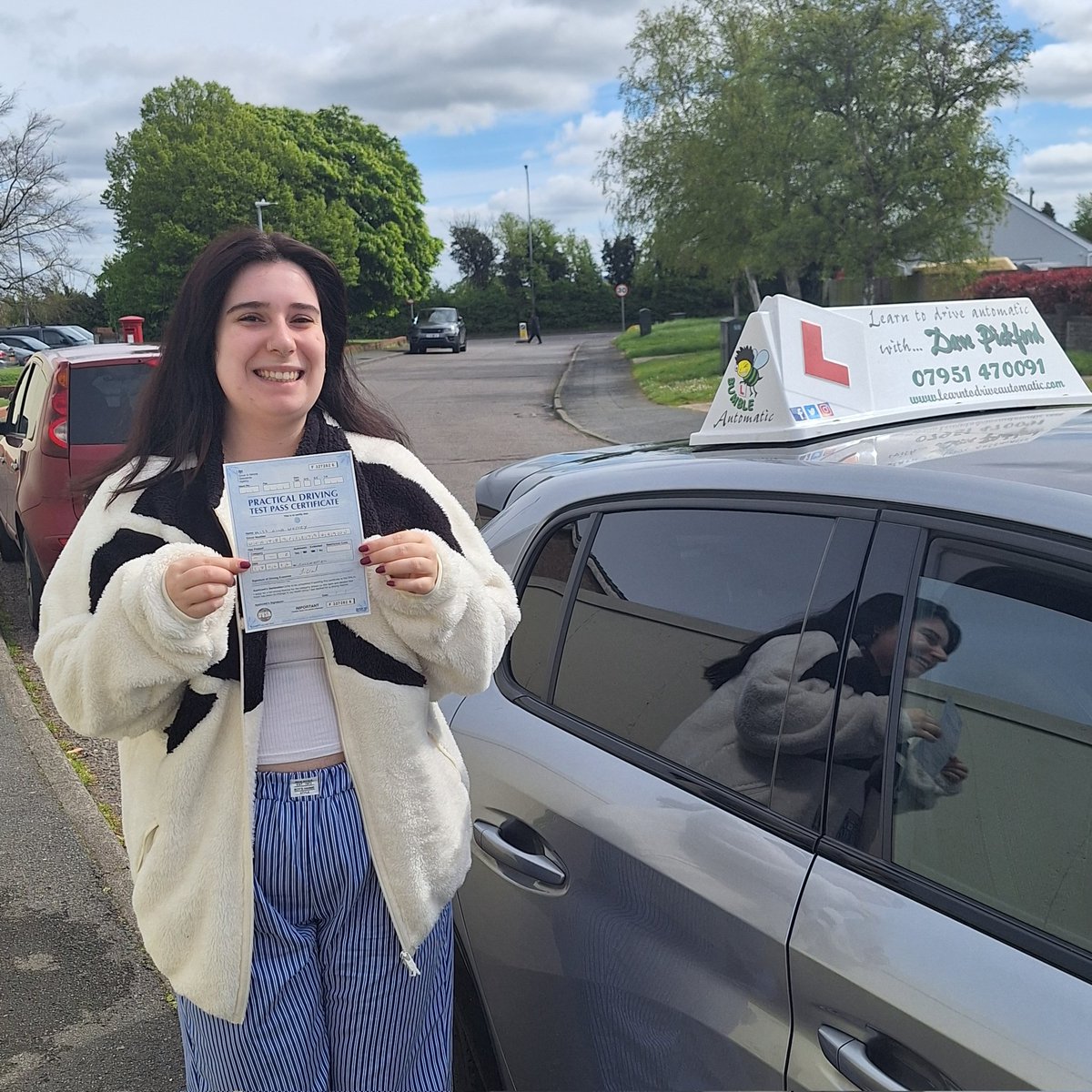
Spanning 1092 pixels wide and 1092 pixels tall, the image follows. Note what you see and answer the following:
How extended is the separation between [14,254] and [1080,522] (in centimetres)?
4807

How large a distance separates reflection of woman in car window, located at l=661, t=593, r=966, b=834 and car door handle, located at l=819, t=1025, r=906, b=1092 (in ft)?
0.93

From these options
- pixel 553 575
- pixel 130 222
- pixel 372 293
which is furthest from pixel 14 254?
pixel 553 575

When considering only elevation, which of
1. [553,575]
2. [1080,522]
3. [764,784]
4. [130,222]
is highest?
[130,222]

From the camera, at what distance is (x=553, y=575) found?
253 centimetres

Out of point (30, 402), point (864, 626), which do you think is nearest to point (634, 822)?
point (864, 626)

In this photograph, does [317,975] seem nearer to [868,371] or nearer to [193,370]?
[193,370]

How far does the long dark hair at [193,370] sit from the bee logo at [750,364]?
37.1 inches

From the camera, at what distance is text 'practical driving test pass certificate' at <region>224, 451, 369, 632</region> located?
1.78 metres

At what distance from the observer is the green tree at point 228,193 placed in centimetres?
5781

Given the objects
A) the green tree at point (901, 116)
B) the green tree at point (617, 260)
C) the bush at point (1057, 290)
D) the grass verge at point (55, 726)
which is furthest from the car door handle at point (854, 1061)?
the green tree at point (617, 260)

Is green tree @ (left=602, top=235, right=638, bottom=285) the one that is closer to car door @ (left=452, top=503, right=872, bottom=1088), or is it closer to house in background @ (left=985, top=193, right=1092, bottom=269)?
house in background @ (left=985, top=193, right=1092, bottom=269)

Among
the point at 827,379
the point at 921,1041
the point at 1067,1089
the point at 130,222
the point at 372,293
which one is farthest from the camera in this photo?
the point at 372,293

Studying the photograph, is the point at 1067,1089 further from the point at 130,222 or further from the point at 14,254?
the point at 130,222

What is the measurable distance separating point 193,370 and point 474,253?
310 feet
